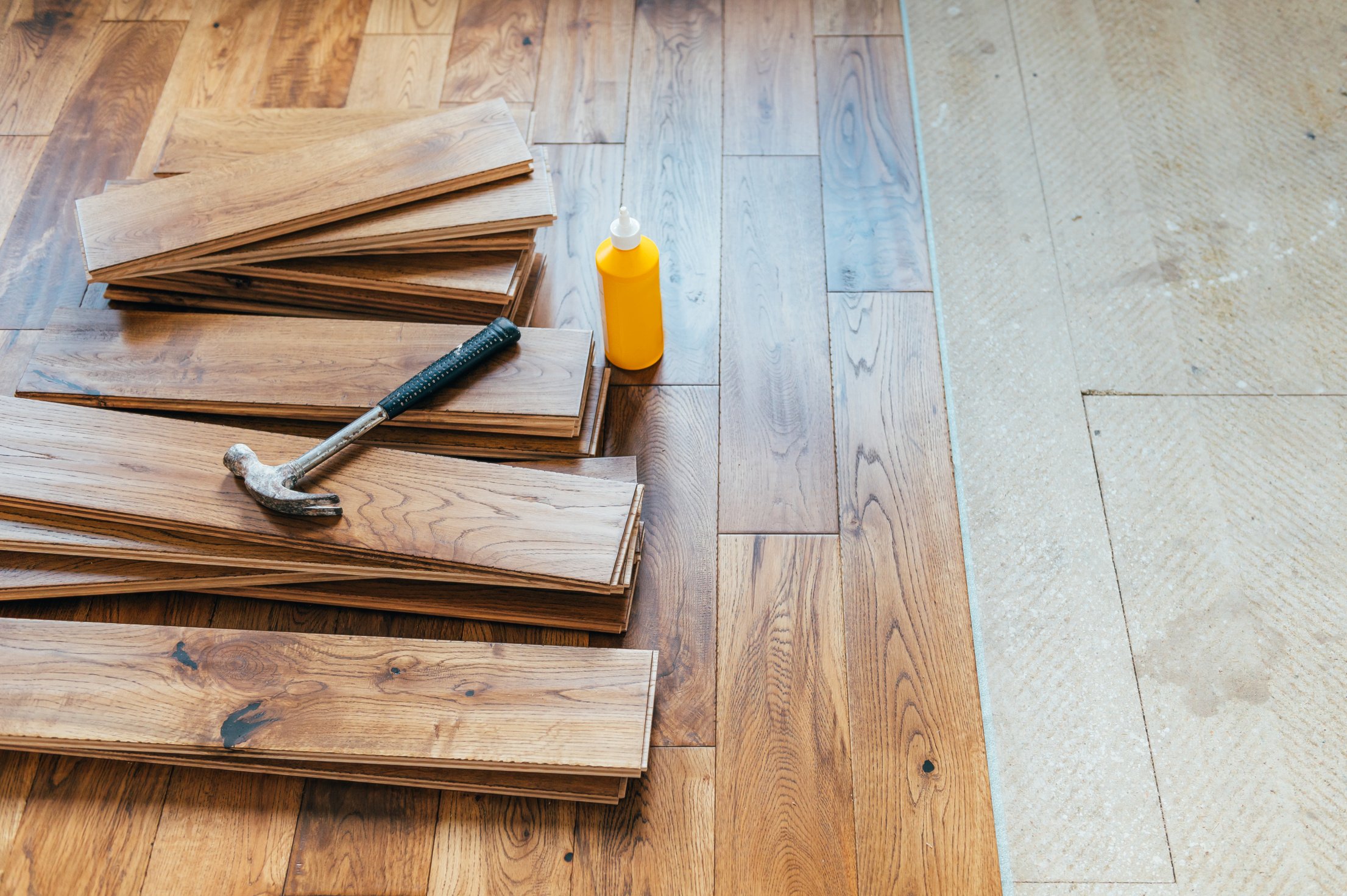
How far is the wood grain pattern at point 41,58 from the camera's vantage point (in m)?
2.23

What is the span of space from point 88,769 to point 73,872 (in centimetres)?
14

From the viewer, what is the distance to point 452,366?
1.58 metres

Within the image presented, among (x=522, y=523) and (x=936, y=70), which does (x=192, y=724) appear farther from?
(x=936, y=70)

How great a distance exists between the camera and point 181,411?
65.0 inches

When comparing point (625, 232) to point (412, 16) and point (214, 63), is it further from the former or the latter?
point (214, 63)

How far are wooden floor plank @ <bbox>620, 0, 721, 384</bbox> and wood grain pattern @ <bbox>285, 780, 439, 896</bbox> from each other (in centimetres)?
79

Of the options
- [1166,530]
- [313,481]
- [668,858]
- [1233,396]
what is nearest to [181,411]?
[313,481]

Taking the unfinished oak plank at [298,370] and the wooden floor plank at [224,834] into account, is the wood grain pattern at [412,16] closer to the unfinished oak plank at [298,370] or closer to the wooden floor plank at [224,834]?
the unfinished oak plank at [298,370]

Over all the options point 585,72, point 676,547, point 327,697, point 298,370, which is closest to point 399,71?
point 585,72

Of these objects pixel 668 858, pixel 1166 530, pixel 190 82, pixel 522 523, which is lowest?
pixel 668 858

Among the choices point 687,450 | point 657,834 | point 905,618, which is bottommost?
point 657,834

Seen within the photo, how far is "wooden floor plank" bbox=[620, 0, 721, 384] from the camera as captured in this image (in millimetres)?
1892

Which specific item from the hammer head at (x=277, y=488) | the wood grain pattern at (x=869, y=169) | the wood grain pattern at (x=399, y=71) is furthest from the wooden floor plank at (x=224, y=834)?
the wood grain pattern at (x=399, y=71)

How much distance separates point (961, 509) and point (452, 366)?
0.86m
